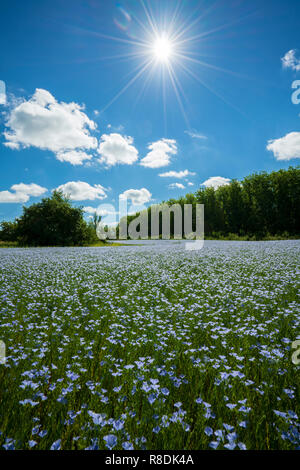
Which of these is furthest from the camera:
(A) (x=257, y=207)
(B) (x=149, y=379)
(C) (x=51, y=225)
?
(A) (x=257, y=207)

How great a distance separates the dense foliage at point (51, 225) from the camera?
130 ft

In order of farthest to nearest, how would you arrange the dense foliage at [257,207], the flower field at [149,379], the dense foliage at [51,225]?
1. the dense foliage at [257,207]
2. the dense foliage at [51,225]
3. the flower field at [149,379]

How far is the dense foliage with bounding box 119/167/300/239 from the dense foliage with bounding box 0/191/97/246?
34.0m

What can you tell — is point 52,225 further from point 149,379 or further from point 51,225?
point 149,379

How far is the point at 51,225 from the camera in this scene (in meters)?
40.3

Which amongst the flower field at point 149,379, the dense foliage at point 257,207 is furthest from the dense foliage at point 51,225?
the flower field at point 149,379

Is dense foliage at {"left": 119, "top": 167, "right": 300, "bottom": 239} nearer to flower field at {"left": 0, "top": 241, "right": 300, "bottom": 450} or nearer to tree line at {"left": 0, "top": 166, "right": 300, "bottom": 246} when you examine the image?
tree line at {"left": 0, "top": 166, "right": 300, "bottom": 246}

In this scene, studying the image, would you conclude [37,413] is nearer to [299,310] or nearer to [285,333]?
[285,333]

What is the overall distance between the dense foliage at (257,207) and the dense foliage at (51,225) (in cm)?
3398

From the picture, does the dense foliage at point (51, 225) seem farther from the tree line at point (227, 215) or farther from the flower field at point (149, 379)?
the flower field at point (149, 379)

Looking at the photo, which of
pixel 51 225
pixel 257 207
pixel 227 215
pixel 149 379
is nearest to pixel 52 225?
pixel 51 225

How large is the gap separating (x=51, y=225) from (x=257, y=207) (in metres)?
49.5

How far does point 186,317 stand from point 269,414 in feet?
8.20
